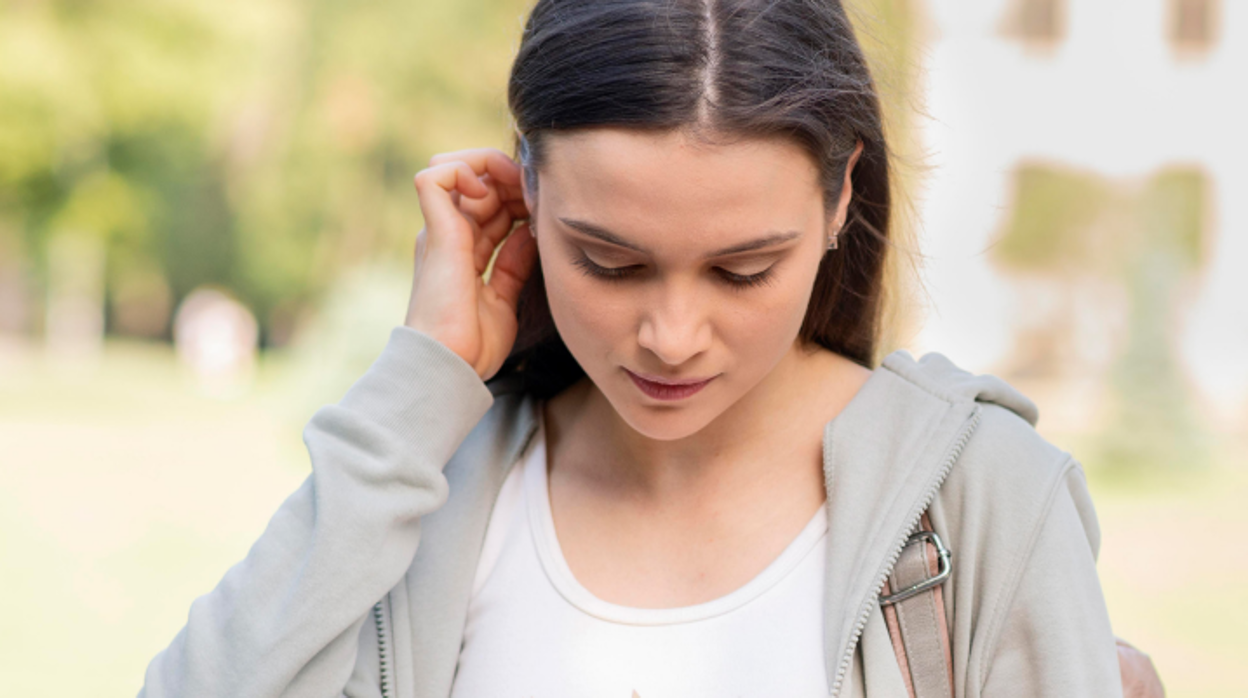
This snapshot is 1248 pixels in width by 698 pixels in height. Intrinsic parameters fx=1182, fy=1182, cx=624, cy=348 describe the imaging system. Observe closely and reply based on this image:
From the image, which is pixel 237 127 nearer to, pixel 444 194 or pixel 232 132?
pixel 232 132

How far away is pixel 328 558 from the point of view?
1.66 metres

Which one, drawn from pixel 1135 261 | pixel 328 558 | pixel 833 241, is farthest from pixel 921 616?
pixel 1135 261

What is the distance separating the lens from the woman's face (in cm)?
150

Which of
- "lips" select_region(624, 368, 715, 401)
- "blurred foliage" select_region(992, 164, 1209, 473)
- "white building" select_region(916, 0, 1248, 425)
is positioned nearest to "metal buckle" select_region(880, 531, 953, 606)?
"lips" select_region(624, 368, 715, 401)

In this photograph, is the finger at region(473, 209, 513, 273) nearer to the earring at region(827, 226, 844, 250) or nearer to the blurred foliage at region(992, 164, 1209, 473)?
the earring at region(827, 226, 844, 250)

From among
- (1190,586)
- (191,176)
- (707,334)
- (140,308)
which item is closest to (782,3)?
(707,334)

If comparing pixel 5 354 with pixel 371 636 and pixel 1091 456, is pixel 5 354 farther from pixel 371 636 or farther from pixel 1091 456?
pixel 371 636

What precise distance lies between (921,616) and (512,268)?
90 cm

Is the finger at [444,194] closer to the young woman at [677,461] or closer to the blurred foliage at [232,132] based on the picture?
the young woman at [677,461]

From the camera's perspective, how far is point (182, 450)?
11.8 meters

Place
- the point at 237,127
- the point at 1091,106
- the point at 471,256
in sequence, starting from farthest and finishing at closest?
1. the point at 237,127
2. the point at 1091,106
3. the point at 471,256

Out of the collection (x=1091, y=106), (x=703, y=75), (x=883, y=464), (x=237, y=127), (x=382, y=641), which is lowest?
(x=237, y=127)

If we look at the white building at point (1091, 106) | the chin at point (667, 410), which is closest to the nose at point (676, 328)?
the chin at point (667, 410)

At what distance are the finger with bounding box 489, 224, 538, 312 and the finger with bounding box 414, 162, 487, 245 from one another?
3.2 inches
